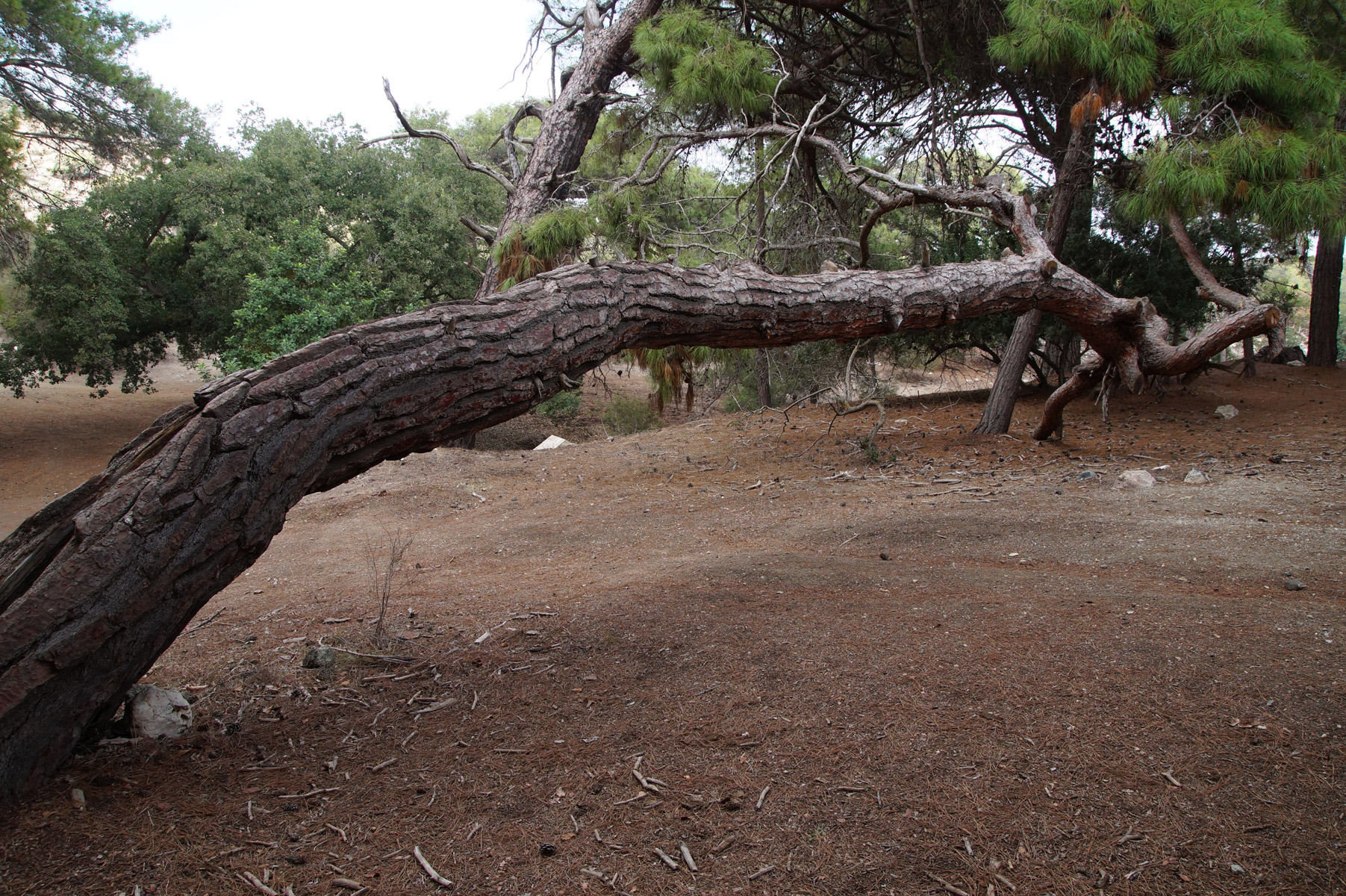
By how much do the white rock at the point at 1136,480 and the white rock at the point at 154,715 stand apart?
5.55 m

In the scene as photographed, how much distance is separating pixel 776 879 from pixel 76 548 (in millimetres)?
1859

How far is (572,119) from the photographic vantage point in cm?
814

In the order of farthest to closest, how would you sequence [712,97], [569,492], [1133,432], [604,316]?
[1133,432]
[569,492]
[712,97]
[604,316]

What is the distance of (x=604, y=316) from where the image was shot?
10.1 feet

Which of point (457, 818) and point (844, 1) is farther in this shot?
point (844, 1)

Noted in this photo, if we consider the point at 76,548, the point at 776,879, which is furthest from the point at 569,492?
the point at 776,879

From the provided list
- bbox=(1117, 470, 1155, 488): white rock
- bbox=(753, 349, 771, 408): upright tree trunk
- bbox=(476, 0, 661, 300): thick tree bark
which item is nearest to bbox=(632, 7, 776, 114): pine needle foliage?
bbox=(476, 0, 661, 300): thick tree bark

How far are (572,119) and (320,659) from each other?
6727 mm

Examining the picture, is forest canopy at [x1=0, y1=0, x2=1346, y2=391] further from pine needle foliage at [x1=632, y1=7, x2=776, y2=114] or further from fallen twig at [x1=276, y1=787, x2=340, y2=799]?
fallen twig at [x1=276, y1=787, x2=340, y2=799]

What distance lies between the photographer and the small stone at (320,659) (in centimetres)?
289

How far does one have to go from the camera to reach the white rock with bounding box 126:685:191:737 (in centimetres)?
231

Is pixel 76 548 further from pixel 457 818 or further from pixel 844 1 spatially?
pixel 844 1

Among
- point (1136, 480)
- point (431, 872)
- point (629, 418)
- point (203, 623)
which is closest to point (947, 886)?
point (431, 872)

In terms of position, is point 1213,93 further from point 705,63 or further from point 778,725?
point 778,725
